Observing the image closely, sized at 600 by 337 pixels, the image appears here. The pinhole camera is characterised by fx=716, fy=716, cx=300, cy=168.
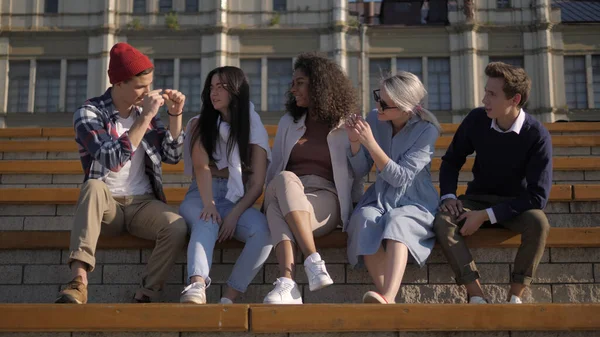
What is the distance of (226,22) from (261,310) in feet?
79.8

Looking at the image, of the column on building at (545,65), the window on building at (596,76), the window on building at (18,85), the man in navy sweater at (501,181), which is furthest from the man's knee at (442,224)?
the window on building at (18,85)

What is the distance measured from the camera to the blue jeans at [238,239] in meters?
3.53

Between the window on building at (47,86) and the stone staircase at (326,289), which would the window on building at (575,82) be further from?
the stone staircase at (326,289)

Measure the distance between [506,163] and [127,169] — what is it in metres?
2.11

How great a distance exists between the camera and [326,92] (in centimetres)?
414

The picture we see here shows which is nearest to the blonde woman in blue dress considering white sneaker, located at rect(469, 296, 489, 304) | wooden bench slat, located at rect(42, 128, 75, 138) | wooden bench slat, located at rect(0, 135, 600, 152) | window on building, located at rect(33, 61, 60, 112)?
white sneaker, located at rect(469, 296, 489, 304)

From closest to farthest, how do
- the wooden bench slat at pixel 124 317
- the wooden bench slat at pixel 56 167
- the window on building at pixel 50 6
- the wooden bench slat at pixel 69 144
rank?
the wooden bench slat at pixel 124 317, the wooden bench slat at pixel 56 167, the wooden bench slat at pixel 69 144, the window on building at pixel 50 6

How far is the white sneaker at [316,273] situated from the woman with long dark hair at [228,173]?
0.84 ft

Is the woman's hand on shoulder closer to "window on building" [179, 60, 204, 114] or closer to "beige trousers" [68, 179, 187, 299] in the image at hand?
"beige trousers" [68, 179, 187, 299]

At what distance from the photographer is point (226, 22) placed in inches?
1042

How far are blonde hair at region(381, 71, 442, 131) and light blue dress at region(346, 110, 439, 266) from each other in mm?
53

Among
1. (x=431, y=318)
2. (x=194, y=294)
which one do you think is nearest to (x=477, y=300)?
(x=431, y=318)

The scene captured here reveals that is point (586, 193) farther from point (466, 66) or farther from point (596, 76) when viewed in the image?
point (596, 76)

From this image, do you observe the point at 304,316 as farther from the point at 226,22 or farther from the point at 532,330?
the point at 226,22
